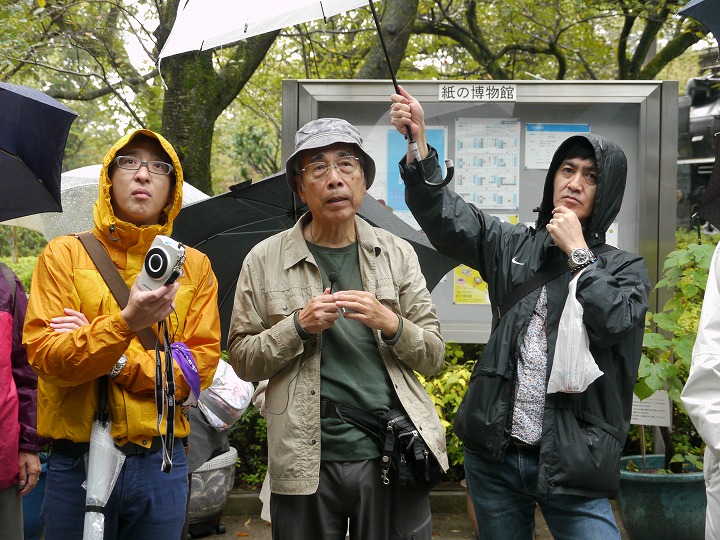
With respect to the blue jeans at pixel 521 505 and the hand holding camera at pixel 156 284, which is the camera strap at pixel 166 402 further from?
the blue jeans at pixel 521 505

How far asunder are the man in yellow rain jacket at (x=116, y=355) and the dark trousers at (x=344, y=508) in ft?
1.30

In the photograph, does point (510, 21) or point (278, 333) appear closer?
point (278, 333)

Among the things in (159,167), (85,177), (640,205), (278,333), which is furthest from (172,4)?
(278,333)

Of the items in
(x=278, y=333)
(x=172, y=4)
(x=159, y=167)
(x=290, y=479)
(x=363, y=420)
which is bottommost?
(x=290, y=479)

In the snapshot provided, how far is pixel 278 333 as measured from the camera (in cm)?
296

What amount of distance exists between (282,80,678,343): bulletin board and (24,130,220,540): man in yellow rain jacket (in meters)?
2.42

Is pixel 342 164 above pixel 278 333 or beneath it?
above

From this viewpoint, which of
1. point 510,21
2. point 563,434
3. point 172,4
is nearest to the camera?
point 563,434

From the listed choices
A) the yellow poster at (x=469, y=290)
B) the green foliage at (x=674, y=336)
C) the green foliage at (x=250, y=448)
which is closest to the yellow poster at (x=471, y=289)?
the yellow poster at (x=469, y=290)

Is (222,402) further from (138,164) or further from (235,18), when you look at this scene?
(235,18)

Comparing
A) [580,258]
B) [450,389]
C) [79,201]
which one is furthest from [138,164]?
[450,389]

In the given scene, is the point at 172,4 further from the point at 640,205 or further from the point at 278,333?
the point at 278,333

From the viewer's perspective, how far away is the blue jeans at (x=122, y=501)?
2863 millimetres

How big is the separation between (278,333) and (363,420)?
1.36 ft
